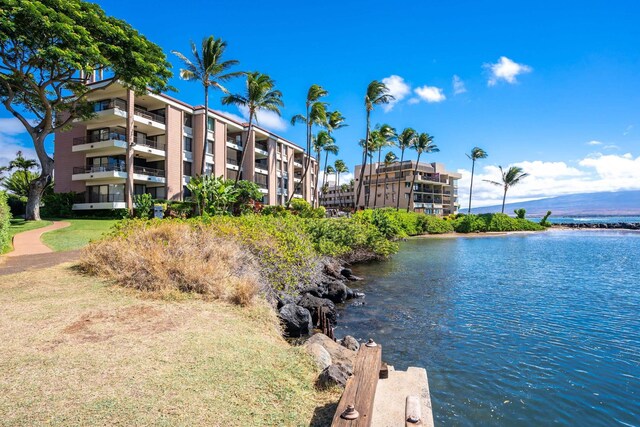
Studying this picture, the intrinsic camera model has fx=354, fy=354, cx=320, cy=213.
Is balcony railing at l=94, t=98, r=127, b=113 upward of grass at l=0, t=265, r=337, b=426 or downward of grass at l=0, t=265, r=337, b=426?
upward

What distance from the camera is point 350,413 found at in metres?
3.90

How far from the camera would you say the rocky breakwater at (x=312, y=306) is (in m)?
10.2

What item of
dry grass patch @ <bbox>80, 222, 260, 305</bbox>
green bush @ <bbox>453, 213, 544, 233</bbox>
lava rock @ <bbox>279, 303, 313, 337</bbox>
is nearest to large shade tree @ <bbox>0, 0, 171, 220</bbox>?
dry grass patch @ <bbox>80, 222, 260, 305</bbox>

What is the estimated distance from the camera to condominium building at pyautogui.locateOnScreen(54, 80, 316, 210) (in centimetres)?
3497

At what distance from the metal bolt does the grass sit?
3.57 ft

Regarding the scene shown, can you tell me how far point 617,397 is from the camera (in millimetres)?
7172

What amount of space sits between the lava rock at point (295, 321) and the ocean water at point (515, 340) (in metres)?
1.35

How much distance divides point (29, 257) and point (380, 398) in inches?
580

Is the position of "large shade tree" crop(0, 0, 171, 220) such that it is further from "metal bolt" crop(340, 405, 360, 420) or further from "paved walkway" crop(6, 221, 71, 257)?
"metal bolt" crop(340, 405, 360, 420)

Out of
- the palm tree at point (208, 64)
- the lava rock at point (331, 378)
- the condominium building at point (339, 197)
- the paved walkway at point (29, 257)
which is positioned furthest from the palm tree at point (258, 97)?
the condominium building at point (339, 197)

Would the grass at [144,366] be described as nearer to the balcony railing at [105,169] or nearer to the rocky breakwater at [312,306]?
the rocky breakwater at [312,306]

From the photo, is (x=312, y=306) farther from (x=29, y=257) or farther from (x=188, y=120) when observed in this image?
(x=188, y=120)

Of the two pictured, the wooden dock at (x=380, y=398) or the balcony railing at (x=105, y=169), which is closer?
the wooden dock at (x=380, y=398)

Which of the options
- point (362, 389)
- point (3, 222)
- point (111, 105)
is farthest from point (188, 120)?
point (362, 389)
